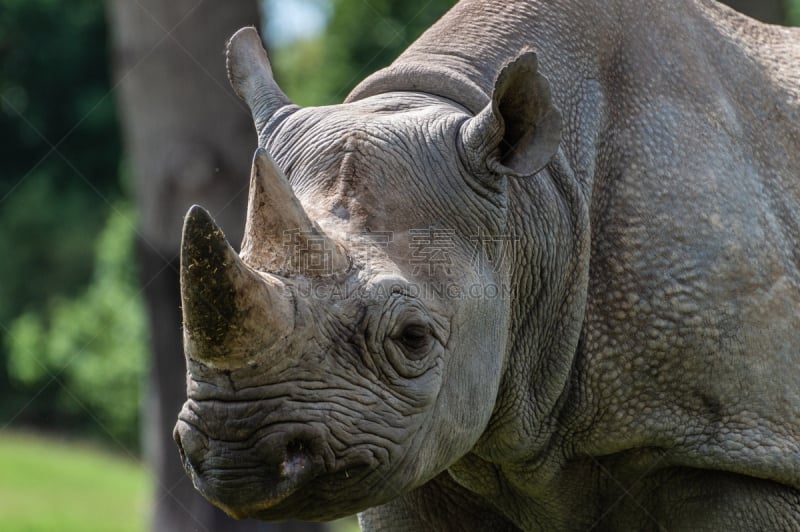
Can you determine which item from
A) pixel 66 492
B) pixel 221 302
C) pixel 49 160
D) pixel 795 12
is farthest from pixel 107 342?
pixel 221 302

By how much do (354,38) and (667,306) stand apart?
764 inches

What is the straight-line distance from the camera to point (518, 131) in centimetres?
454

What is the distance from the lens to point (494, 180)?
4555 mm

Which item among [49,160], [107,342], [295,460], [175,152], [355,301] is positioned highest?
[355,301]

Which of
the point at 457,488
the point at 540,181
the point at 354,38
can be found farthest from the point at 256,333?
the point at 354,38

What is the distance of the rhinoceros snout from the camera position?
12.2 ft

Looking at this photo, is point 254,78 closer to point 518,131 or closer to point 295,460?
point 518,131

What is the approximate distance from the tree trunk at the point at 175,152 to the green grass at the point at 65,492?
6.46 feet

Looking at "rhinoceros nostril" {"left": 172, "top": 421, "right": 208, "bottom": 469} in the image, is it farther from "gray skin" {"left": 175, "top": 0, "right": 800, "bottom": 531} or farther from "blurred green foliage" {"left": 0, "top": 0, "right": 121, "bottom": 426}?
Answer: "blurred green foliage" {"left": 0, "top": 0, "right": 121, "bottom": 426}

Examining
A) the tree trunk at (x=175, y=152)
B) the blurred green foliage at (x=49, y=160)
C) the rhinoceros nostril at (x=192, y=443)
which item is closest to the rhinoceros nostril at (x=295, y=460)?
the rhinoceros nostril at (x=192, y=443)

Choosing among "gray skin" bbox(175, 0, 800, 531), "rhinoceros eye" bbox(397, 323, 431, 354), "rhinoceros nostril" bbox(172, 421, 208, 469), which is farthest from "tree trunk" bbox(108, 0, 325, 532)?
"rhinoceros nostril" bbox(172, 421, 208, 469)

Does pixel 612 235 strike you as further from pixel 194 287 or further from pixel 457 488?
pixel 194 287

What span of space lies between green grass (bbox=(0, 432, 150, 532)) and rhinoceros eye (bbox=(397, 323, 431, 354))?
8.65 metres

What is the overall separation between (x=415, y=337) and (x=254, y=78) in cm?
143
